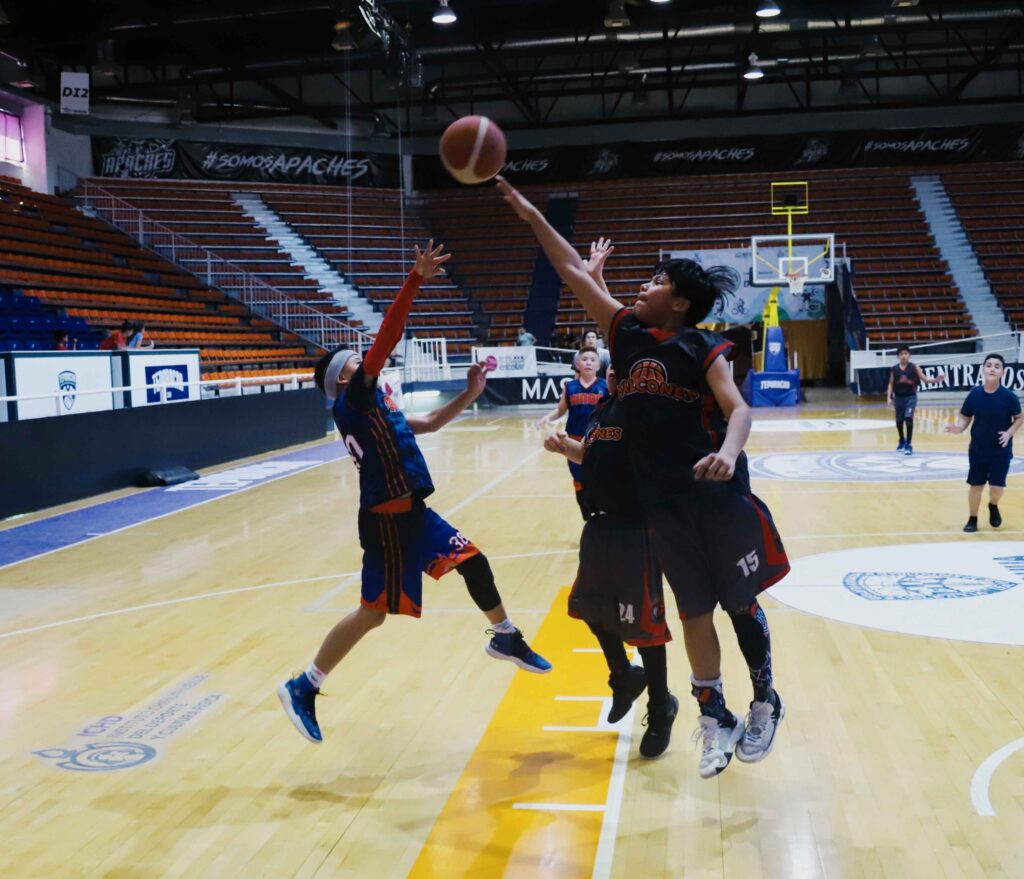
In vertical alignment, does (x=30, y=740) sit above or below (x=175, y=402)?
below

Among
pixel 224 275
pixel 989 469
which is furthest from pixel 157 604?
pixel 224 275

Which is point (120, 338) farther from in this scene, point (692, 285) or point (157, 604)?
point (692, 285)

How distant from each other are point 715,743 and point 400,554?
4.79 ft

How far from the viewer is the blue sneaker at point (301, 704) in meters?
4.50

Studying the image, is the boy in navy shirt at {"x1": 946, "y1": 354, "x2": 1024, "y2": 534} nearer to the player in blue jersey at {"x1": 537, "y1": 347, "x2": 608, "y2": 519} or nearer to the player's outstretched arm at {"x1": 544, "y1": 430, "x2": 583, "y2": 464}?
the player in blue jersey at {"x1": 537, "y1": 347, "x2": 608, "y2": 519}

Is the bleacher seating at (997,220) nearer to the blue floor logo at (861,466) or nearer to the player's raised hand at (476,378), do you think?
the blue floor logo at (861,466)

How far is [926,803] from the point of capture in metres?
3.81

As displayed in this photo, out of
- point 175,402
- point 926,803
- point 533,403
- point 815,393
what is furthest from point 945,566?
point 815,393

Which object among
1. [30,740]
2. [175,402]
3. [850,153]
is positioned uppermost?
[850,153]

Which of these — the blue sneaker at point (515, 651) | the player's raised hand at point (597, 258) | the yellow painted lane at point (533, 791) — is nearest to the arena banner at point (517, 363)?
the yellow painted lane at point (533, 791)

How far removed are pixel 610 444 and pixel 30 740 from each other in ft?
9.36

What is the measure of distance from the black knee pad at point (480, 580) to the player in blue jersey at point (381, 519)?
0.01 meters

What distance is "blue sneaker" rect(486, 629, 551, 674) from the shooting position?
187 inches

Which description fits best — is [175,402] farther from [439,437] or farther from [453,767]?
[453,767]
